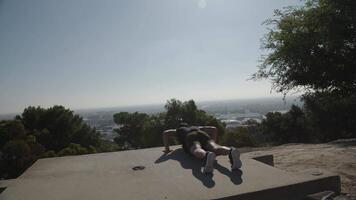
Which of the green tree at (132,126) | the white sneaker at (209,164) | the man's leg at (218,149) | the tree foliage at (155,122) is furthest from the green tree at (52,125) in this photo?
the white sneaker at (209,164)

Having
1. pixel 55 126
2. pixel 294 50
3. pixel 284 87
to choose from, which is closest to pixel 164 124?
pixel 55 126

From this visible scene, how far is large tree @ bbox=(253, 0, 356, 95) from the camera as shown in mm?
6711

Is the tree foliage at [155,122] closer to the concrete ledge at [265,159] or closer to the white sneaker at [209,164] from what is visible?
the concrete ledge at [265,159]

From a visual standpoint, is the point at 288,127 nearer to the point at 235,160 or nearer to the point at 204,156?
the point at 204,156

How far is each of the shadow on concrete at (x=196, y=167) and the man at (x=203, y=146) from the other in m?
0.11

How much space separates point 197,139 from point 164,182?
160 centimetres

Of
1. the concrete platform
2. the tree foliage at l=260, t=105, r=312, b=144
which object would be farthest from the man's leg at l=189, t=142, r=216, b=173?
the tree foliage at l=260, t=105, r=312, b=144

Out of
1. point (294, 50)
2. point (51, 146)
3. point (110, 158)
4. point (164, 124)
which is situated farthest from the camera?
point (164, 124)

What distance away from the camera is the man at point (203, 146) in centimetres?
454

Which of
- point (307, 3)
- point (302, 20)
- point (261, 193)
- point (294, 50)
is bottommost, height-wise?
point (261, 193)

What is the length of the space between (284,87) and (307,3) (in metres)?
2.56

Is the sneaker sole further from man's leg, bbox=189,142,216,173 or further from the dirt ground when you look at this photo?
the dirt ground

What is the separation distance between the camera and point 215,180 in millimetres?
3988

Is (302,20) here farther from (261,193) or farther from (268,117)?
(268,117)
